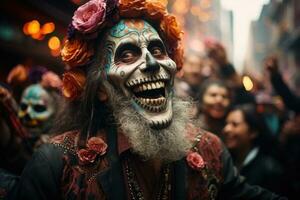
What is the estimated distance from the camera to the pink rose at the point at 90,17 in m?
2.52

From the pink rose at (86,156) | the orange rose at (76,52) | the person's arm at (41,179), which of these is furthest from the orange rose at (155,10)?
the person's arm at (41,179)

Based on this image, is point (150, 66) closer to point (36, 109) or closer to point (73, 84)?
point (73, 84)

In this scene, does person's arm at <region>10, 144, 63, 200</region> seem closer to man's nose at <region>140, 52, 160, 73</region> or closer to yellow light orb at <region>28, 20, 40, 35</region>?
man's nose at <region>140, 52, 160, 73</region>

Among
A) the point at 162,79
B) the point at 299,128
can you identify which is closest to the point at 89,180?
the point at 162,79

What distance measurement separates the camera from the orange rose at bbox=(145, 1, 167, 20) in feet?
8.88

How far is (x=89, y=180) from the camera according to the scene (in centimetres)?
232

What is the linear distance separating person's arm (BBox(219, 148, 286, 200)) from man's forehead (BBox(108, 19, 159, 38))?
1.08 metres

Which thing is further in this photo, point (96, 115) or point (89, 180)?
point (96, 115)

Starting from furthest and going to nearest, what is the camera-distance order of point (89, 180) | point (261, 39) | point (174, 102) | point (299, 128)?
point (261, 39), point (299, 128), point (174, 102), point (89, 180)

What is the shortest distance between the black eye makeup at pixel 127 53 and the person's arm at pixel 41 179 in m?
0.78

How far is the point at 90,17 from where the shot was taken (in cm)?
256

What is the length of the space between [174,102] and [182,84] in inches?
117

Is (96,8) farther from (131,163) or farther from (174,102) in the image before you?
(131,163)

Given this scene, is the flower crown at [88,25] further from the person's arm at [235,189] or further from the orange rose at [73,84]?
the person's arm at [235,189]
